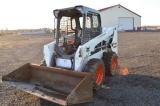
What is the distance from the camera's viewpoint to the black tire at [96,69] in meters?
5.80

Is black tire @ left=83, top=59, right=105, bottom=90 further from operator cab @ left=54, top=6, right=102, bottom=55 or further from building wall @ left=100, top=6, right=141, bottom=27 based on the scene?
building wall @ left=100, top=6, right=141, bottom=27

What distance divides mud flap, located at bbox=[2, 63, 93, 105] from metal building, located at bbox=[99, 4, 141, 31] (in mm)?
36400

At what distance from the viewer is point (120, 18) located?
143 ft

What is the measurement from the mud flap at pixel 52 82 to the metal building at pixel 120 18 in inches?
1433

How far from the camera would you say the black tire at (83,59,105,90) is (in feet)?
19.0

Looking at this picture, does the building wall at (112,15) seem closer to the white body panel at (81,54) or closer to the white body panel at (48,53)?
the white body panel at (81,54)

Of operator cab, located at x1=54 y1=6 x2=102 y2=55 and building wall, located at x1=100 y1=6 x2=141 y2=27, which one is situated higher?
building wall, located at x1=100 y1=6 x2=141 y2=27

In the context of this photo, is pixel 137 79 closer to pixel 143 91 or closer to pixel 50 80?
pixel 143 91

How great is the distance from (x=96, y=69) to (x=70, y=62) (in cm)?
83

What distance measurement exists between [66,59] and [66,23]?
1299mm

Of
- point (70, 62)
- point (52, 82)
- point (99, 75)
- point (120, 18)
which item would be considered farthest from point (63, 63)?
point (120, 18)

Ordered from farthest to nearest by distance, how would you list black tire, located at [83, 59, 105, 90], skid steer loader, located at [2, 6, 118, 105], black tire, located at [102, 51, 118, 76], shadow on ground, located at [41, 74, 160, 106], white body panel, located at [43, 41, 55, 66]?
black tire, located at [102, 51, 118, 76] → white body panel, located at [43, 41, 55, 66] → black tire, located at [83, 59, 105, 90] → skid steer loader, located at [2, 6, 118, 105] → shadow on ground, located at [41, 74, 160, 106]

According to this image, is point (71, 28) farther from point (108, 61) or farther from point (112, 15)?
point (112, 15)

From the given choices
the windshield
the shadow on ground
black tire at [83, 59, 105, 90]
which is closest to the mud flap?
the shadow on ground
